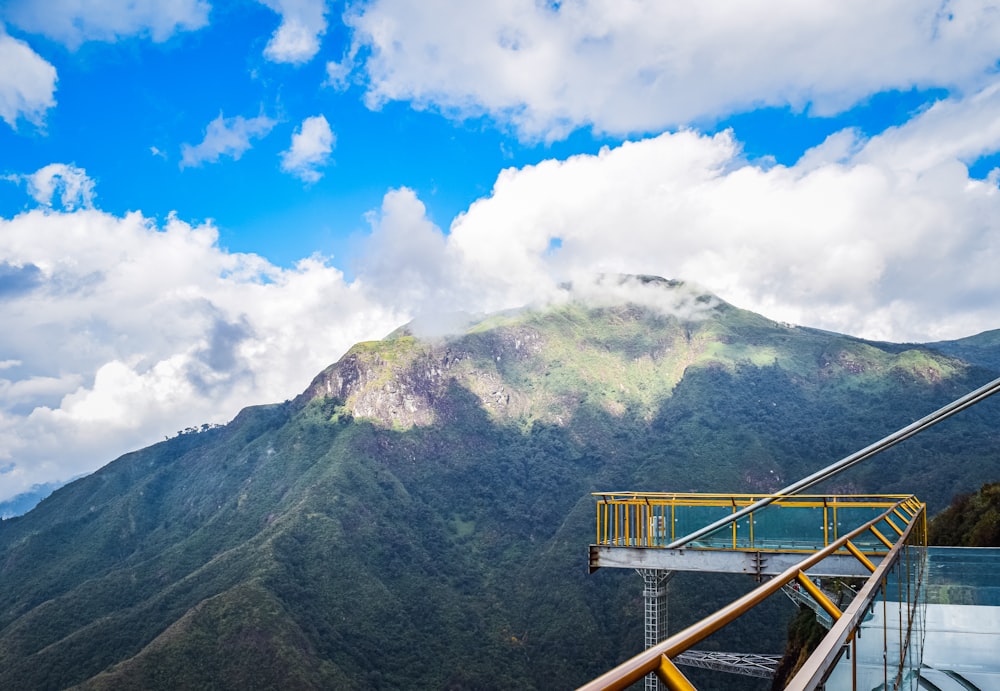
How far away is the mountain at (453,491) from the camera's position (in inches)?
3081

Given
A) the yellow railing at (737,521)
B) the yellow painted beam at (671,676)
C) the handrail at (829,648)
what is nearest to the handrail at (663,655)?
the yellow painted beam at (671,676)

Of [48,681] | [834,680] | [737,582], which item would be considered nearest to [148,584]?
[48,681]

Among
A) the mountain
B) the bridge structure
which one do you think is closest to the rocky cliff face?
the mountain

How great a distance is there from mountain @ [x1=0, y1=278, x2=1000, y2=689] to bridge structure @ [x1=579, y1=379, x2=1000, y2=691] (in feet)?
197

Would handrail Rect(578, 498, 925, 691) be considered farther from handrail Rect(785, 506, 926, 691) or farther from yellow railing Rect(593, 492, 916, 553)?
yellow railing Rect(593, 492, 916, 553)

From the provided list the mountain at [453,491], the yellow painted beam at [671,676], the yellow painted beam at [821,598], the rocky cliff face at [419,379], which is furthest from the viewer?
the rocky cliff face at [419,379]

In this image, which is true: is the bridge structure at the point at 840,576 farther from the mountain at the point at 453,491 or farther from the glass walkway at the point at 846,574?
the mountain at the point at 453,491

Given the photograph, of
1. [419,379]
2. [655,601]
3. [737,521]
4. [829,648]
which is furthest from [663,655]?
[419,379]

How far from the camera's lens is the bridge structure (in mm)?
2170

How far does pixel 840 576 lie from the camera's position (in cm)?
950

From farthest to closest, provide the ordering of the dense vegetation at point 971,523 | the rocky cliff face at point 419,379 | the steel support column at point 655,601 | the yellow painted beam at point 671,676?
1. the rocky cliff face at point 419,379
2. the dense vegetation at point 971,523
3. the steel support column at point 655,601
4. the yellow painted beam at point 671,676

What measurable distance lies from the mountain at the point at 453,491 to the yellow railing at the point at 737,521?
59.4 m

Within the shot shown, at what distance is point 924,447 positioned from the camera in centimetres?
10319

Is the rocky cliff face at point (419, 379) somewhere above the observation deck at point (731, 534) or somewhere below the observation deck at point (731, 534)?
above
